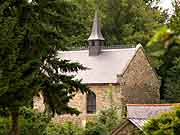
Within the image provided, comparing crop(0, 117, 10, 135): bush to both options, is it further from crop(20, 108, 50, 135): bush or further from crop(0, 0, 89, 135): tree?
crop(0, 0, 89, 135): tree

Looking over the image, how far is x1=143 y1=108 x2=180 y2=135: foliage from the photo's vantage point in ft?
42.0

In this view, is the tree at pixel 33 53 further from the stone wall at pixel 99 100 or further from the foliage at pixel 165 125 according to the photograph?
the stone wall at pixel 99 100

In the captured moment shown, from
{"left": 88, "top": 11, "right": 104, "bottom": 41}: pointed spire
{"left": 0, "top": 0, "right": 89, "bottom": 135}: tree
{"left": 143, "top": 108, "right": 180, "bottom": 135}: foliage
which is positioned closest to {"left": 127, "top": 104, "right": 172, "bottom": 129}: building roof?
{"left": 0, "top": 0, "right": 89, "bottom": 135}: tree

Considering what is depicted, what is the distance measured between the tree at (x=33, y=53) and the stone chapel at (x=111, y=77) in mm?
24305

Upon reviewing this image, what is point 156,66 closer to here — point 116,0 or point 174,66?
point 174,66

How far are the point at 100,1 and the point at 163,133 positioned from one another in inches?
1706

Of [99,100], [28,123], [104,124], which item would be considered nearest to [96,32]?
[99,100]

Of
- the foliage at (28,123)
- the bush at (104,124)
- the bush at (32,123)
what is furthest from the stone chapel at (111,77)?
the foliage at (28,123)

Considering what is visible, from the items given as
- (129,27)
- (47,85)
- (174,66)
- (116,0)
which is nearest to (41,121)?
(47,85)

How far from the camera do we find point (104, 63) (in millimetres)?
42875

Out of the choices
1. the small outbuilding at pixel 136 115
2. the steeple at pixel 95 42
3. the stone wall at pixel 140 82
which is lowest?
the small outbuilding at pixel 136 115

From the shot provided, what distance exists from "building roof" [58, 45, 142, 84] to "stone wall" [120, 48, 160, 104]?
545mm

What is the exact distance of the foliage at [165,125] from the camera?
42.0ft

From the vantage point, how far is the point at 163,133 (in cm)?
1274
